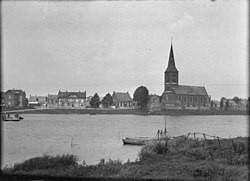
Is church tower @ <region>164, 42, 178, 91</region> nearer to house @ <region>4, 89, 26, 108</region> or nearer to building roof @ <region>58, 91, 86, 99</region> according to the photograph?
building roof @ <region>58, 91, 86, 99</region>

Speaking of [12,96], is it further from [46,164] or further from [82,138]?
[46,164]

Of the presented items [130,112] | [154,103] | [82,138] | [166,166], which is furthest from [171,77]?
[166,166]

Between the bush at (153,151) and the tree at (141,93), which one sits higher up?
the tree at (141,93)

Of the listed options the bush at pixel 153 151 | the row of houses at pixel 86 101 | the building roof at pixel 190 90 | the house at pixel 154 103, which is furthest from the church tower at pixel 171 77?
the bush at pixel 153 151

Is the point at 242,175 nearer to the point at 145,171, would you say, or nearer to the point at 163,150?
the point at 145,171

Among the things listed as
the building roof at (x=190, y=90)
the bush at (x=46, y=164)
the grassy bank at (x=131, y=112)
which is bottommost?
the bush at (x=46, y=164)

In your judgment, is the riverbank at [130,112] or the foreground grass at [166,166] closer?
the foreground grass at [166,166]

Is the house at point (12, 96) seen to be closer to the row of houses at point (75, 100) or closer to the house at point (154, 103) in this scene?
the row of houses at point (75, 100)
